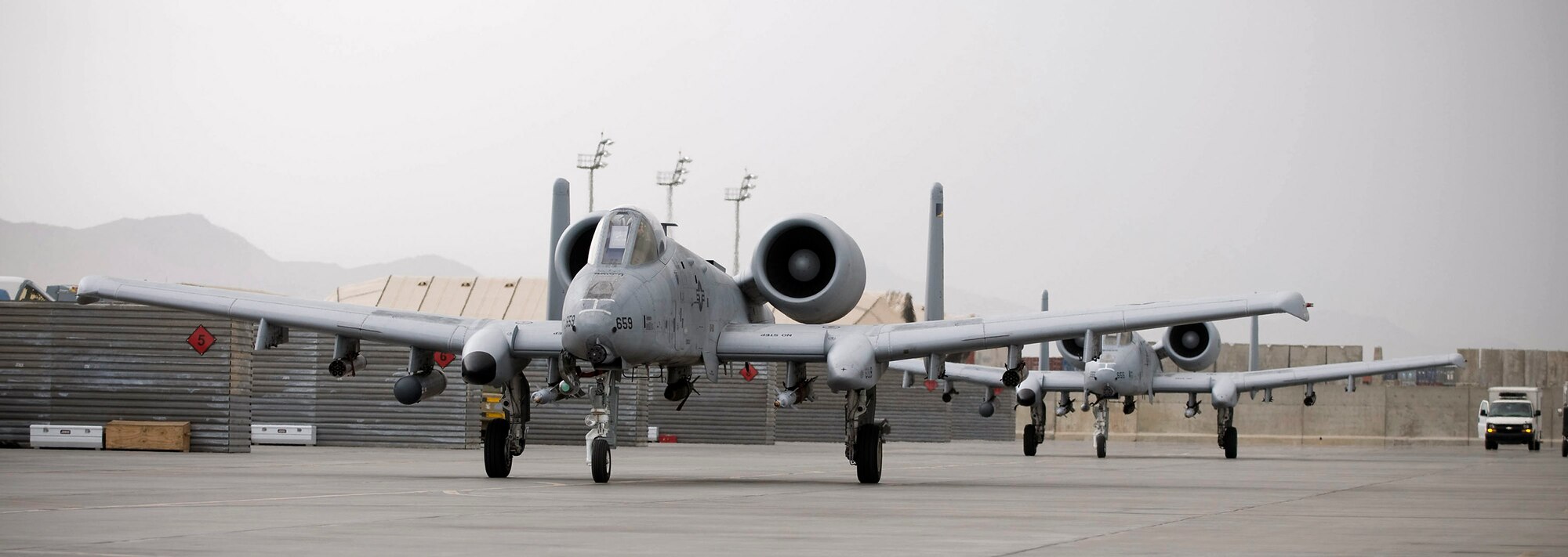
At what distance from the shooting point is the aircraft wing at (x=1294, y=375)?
4381 cm

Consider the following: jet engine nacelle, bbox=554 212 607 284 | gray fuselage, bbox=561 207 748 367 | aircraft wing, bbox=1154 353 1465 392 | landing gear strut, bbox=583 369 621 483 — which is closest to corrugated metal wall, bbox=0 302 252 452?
jet engine nacelle, bbox=554 212 607 284

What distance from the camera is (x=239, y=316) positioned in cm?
2345

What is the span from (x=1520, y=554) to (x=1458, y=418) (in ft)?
239

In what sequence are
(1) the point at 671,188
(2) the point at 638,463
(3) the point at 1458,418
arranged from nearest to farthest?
(2) the point at 638,463
(3) the point at 1458,418
(1) the point at 671,188

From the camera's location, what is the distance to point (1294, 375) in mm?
46688

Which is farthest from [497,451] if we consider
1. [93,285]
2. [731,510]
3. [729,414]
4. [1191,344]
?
[729,414]

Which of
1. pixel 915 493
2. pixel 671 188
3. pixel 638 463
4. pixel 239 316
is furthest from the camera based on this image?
pixel 671 188

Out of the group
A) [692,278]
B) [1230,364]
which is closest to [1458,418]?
[1230,364]

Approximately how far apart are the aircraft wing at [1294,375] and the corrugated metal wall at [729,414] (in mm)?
12231

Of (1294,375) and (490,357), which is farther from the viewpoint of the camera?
(1294,375)

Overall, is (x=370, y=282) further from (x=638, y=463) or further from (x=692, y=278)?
(x=692, y=278)

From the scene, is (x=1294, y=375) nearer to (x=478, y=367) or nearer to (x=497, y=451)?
(x=497, y=451)

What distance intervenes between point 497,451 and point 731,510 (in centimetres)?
733

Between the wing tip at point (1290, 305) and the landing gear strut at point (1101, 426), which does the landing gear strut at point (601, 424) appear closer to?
the wing tip at point (1290, 305)
